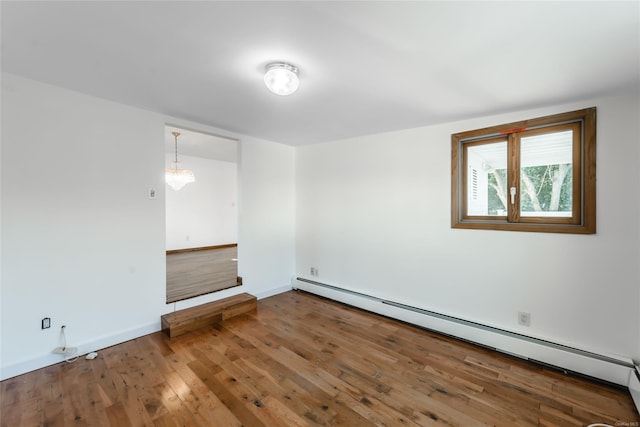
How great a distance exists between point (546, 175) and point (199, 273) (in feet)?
17.2

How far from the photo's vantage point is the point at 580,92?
2.21 metres

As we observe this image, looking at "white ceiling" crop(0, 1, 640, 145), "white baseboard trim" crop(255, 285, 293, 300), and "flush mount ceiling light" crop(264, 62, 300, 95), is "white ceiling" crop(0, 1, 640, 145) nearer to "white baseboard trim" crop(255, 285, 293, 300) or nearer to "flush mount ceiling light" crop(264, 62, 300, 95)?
"flush mount ceiling light" crop(264, 62, 300, 95)

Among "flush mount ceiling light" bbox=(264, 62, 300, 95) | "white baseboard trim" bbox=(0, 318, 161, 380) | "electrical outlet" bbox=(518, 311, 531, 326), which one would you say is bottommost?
"white baseboard trim" bbox=(0, 318, 161, 380)

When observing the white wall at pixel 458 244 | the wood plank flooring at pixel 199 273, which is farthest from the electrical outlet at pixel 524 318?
the wood plank flooring at pixel 199 273

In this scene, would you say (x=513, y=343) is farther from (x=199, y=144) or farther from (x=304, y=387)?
(x=199, y=144)

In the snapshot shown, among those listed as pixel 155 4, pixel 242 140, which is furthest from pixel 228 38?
pixel 242 140

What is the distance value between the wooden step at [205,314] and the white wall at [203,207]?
4.39m

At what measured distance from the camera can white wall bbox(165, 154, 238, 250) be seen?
280 inches

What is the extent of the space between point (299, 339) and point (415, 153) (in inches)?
101

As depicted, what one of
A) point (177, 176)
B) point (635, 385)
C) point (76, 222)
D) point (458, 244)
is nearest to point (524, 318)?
point (635, 385)

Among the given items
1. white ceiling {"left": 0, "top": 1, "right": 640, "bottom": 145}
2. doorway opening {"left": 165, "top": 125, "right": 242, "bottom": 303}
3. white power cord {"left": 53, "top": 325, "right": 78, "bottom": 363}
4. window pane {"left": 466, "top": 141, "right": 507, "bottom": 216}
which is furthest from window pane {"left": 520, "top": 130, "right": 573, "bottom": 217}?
white power cord {"left": 53, "top": 325, "right": 78, "bottom": 363}

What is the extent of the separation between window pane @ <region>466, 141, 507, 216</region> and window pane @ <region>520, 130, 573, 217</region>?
0.58 ft

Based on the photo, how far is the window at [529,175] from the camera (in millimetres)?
2387

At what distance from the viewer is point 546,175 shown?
2.60 m
